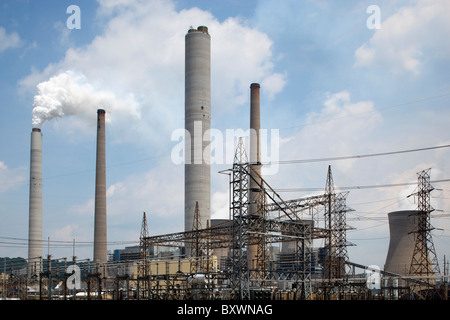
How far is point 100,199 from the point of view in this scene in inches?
2574

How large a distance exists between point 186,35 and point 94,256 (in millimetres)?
32663

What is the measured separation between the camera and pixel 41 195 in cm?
6969

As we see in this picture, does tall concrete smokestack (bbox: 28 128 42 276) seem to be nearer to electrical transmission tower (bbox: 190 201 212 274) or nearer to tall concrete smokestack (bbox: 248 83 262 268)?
electrical transmission tower (bbox: 190 201 212 274)

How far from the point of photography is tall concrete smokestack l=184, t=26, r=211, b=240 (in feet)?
215

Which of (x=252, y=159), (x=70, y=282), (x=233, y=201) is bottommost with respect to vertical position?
(x=70, y=282)

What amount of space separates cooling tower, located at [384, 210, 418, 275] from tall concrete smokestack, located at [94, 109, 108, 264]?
36115 millimetres

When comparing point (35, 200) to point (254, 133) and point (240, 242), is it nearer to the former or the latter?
point (254, 133)

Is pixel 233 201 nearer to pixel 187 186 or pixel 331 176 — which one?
pixel 331 176

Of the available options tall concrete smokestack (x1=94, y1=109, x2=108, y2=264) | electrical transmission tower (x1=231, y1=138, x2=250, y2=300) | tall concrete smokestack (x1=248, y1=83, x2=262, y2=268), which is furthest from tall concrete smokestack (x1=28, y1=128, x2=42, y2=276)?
electrical transmission tower (x1=231, y1=138, x2=250, y2=300)

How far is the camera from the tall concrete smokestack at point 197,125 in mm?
65625

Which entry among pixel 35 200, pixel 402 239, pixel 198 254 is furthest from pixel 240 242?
pixel 35 200

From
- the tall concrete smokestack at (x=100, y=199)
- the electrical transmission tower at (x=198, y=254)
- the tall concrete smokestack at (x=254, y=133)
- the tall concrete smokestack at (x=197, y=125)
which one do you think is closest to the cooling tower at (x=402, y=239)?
the tall concrete smokestack at (x=254, y=133)
